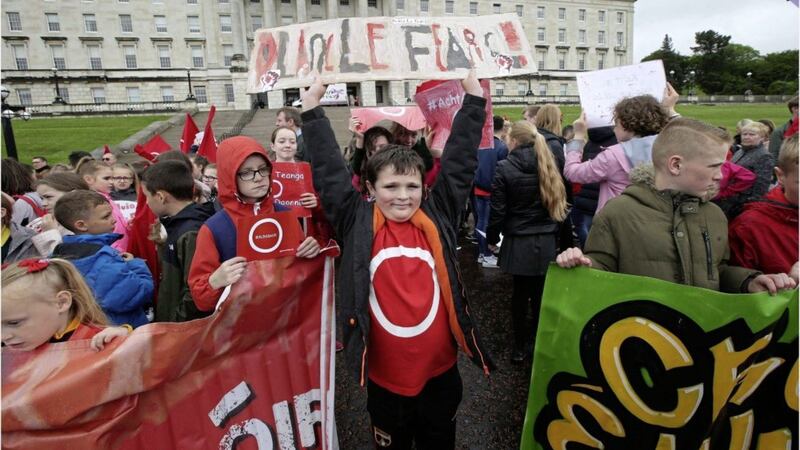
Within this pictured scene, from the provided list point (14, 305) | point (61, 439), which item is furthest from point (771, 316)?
point (14, 305)

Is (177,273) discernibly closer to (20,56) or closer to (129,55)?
(129,55)

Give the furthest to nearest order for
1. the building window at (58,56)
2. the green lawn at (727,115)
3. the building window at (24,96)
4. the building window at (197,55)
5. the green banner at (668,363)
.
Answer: the building window at (197,55)
the building window at (58,56)
the building window at (24,96)
the green lawn at (727,115)
the green banner at (668,363)

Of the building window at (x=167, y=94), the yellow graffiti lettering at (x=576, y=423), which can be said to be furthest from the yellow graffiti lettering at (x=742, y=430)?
the building window at (x=167, y=94)

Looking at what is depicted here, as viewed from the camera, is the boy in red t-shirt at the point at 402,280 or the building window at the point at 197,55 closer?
the boy in red t-shirt at the point at 402,280

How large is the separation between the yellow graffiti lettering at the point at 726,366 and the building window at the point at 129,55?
61.7 m

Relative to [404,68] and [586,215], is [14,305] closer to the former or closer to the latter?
[404,68]

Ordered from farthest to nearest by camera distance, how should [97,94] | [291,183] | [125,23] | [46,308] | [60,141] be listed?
[125,23] → [97,94] → [60,141] → [291,183] → [46,308]

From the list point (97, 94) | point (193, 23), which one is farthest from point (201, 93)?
point (97, 94)

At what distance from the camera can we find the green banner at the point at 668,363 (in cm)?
195

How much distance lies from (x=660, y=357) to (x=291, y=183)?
7.68 ft

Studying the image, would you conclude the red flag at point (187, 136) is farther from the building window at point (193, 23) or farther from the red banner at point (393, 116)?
the building window at point (193, 23)

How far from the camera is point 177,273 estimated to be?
273 cm

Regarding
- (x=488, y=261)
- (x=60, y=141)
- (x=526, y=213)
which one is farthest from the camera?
(x=60, y=141)

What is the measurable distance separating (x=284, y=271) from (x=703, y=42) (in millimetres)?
98960
